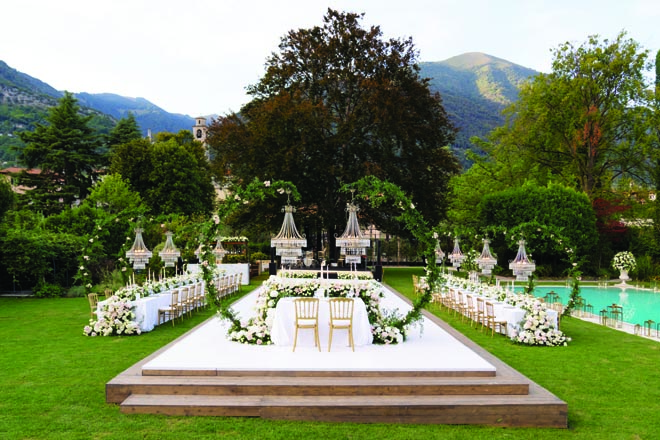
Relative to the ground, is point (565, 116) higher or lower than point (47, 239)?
higher

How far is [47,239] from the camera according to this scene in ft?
72.1

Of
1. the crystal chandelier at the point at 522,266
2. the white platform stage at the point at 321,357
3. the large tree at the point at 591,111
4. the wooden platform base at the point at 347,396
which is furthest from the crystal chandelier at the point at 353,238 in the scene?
the large tree at the point at 591,111

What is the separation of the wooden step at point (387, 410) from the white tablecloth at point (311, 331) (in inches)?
101

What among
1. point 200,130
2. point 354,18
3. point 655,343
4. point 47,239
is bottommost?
point 655,343

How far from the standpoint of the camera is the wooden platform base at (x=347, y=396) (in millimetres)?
6742

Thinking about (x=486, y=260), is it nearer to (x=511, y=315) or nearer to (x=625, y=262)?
(x=511, y=315)

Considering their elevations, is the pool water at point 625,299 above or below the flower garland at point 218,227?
below

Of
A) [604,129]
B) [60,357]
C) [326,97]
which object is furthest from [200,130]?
[60,357]

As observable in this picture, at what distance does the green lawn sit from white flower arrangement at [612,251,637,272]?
15.9 metres

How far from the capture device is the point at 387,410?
6.77m

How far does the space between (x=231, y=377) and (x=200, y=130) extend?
290ft

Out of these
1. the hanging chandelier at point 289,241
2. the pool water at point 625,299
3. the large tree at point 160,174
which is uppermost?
the large tree at point 160,174

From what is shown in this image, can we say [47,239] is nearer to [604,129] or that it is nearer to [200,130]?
[604,129]

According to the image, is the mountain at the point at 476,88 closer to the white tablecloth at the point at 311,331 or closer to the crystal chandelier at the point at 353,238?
the crystal chandelier at the point at 353,238
